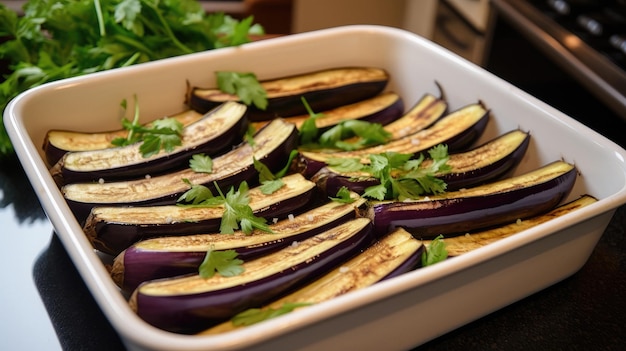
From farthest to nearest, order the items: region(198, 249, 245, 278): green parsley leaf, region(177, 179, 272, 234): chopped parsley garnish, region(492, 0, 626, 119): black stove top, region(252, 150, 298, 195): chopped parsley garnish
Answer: region(492, 0, 626, 119): black stove top
region(252, 150, 298, 195): chopped parsley garnish
region(177, 179, 272, 234): chopped parsley garnish
region(198, 249, 245, 278): green parsley leaf

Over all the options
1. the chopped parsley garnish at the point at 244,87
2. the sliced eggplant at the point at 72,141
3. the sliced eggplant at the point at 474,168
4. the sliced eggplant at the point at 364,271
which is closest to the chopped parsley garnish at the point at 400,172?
the sliced eggplant at the point at 474,168

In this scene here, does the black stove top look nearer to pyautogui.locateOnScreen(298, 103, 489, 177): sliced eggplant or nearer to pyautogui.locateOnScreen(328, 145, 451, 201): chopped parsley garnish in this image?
pyautogui.locateOnScreen(298, 103, 489, 177): sliced eggplant

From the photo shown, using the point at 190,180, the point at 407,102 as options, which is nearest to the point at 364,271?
the point at 190,180

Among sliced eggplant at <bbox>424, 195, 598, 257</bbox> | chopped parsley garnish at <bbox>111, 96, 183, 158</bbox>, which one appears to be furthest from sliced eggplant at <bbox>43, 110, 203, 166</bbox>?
sliced eggplant at <bbox>424, 195, 598, 257</bbox>

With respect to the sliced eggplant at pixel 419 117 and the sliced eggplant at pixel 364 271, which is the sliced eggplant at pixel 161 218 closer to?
the sliced eggplant at pixel 364 271

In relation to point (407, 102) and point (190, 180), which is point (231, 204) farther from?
point (407, 102)

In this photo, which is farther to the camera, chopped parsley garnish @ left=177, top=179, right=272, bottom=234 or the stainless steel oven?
the stainless steel oven
